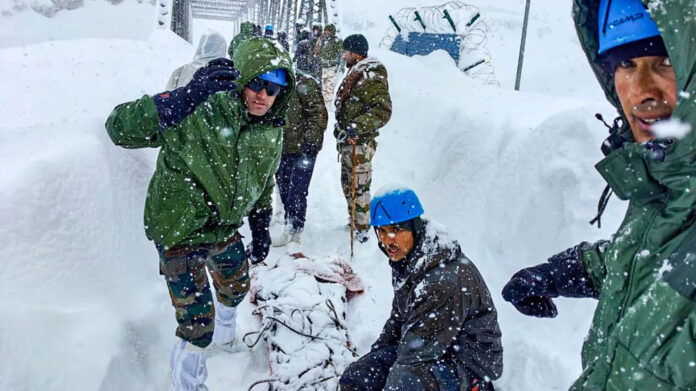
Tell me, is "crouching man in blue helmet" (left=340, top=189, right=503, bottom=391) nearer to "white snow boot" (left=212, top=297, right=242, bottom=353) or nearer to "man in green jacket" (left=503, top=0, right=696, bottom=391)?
"man in green jacket" (left=503, top=0, right=696, bottom=391)

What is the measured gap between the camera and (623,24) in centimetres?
98

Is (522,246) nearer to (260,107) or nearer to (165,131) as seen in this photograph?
(260,107)

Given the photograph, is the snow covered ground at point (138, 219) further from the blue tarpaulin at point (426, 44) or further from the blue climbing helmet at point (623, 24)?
the blue tarpaulin at point (426, 44)

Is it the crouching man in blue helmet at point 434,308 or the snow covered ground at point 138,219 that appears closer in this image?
the crouching man in blue helmet at point 434,308

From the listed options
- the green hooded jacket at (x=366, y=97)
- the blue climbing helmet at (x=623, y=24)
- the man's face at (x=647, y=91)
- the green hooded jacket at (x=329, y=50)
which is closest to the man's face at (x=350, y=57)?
the green hooded jacket at (x=366, y=97)

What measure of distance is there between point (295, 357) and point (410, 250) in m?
1.28

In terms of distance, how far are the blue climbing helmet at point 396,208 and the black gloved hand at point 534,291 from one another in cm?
72

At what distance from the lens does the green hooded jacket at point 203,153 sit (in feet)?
7.12

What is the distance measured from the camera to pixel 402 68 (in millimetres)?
9750

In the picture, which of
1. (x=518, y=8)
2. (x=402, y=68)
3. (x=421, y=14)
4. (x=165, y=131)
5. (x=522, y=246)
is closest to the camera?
(x=165, y=131)

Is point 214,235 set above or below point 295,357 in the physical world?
above

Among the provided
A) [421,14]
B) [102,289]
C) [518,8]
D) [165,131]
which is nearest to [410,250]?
[165,131]

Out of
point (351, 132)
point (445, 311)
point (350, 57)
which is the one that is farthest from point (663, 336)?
point (350, 57)

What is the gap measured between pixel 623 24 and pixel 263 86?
1.84m
